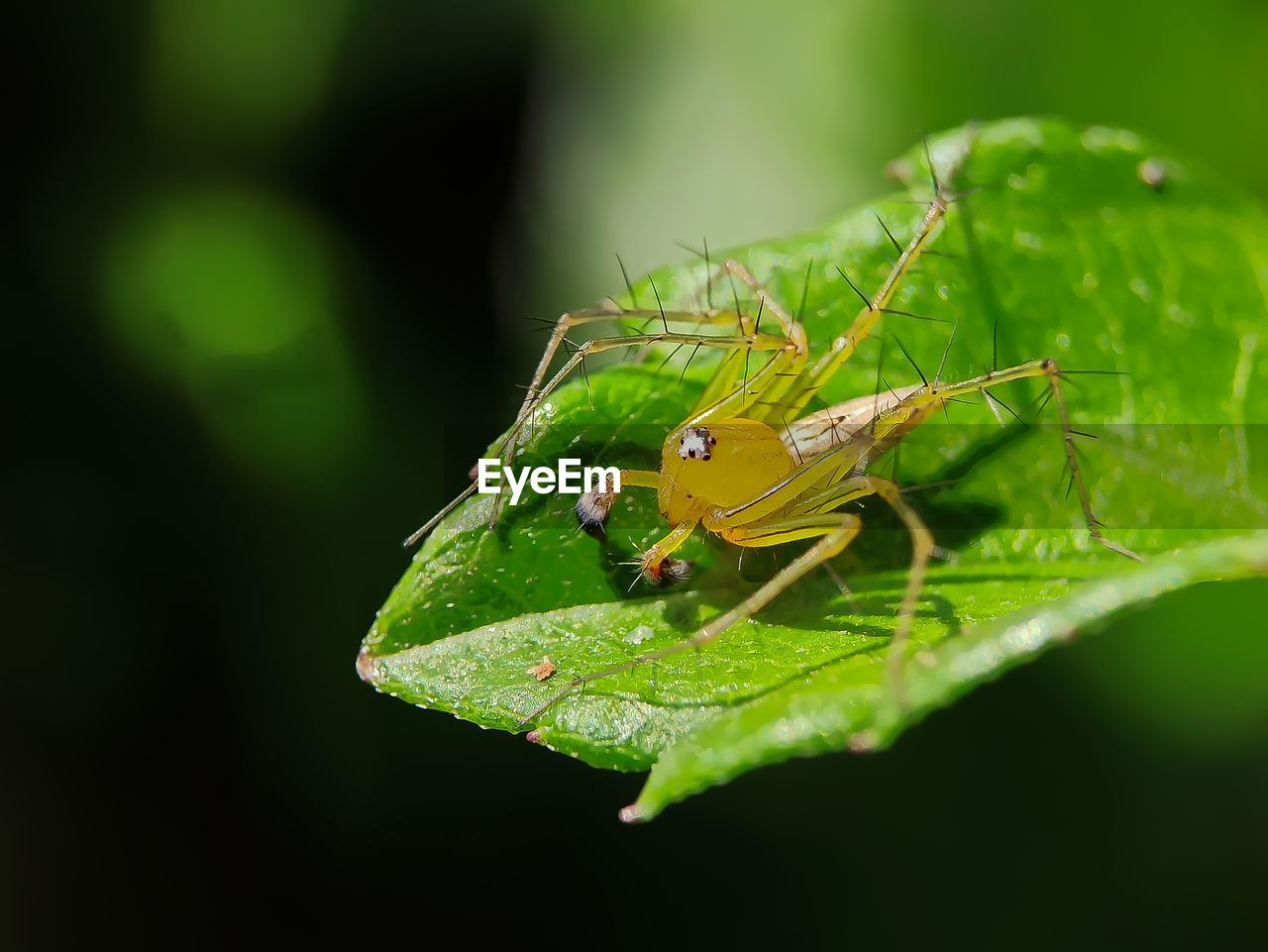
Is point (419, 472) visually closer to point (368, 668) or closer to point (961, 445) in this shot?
point (368, 668)

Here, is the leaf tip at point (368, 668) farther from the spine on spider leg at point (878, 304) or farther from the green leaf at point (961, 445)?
the spine on spider leg at point (878, 304)

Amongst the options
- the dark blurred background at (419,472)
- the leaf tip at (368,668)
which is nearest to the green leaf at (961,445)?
the leaf tip at (368,668)

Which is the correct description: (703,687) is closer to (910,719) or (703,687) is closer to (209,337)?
(910,719)

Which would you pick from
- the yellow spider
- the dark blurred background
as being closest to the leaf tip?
the yellow spider

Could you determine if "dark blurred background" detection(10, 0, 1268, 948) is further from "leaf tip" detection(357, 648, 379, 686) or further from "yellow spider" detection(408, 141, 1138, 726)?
"leaf tip" detection(357, 648, 379, 686)

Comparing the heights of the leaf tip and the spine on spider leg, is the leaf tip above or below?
below

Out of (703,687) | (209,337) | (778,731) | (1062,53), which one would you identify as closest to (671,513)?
(703,687)
